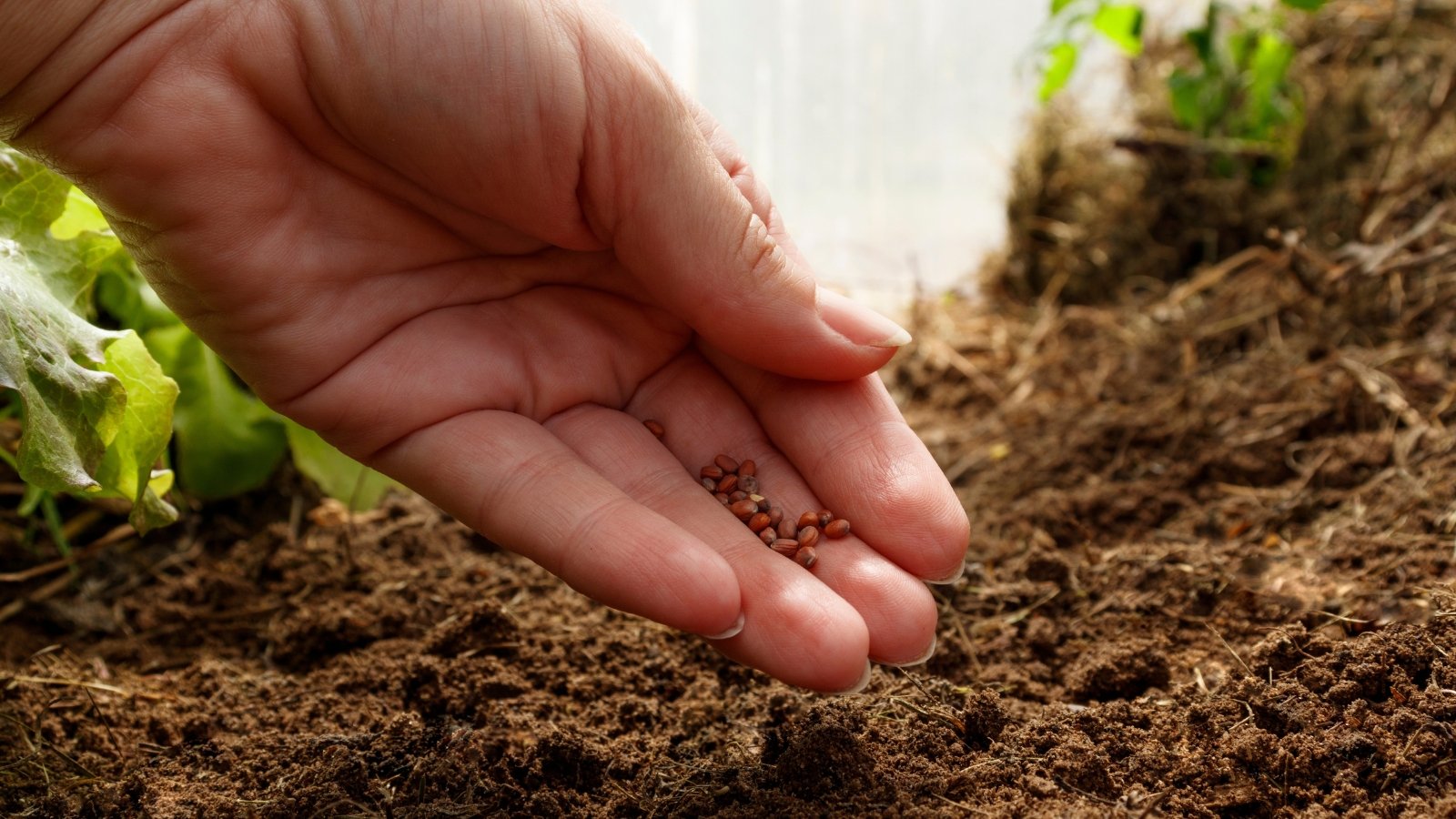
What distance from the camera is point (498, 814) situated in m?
1.47

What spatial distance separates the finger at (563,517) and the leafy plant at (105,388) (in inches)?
13.8

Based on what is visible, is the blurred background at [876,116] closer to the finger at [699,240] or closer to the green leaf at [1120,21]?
A: the green leaf at [1120,21]

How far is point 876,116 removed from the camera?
505cm

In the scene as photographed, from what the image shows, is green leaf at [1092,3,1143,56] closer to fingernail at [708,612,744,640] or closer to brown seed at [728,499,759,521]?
brown seed at [728,499,759,521]

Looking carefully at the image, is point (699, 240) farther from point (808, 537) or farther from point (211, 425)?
point (211, 425)

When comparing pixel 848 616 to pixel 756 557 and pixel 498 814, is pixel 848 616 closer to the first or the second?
pixel 756 557

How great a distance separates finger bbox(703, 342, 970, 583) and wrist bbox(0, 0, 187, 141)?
977 mm

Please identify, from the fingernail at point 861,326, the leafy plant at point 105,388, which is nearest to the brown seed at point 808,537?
the fingernail at point 861,326

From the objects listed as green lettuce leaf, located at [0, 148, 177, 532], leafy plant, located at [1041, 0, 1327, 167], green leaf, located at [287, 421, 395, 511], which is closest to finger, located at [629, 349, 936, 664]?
green leaf, located at [287, 421, 395, 511]

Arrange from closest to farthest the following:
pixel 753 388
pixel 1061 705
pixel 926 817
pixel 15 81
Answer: pixel 926 817
pixel 15 81
pixel 1061 705
pixel 753 388

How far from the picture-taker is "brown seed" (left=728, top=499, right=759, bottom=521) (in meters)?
1.72

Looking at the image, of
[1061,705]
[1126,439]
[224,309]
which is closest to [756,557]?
[1061,705]

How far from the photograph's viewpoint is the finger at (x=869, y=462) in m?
1.61

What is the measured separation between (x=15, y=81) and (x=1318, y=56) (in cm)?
403
